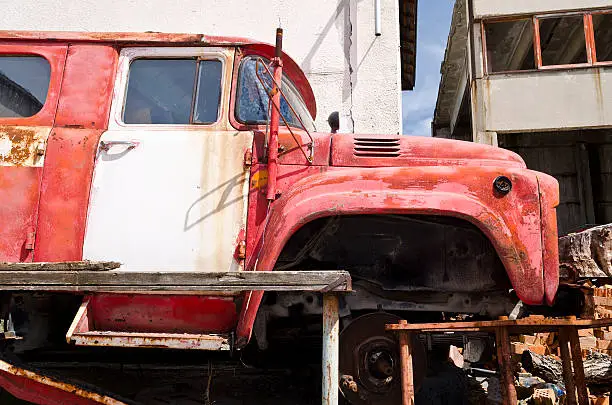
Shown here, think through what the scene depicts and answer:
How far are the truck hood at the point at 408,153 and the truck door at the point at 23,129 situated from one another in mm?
1802

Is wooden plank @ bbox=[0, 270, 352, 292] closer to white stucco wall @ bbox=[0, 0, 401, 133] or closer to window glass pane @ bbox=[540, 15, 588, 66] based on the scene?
white stucco wall @ bbox=[0, 0, 401, 133]

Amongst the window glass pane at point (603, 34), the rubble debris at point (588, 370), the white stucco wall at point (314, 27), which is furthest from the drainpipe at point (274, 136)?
the window glass pane at point (603, 34)

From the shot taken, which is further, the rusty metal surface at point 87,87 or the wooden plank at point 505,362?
the rusty metal surface at point 87,87

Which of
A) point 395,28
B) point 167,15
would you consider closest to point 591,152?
point 395,28

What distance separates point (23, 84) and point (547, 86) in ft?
28.1

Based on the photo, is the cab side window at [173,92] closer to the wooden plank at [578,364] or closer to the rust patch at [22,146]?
the rust patch at [22,146]

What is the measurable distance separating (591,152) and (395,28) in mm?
7559

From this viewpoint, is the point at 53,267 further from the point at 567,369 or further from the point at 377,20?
the point at 377,20

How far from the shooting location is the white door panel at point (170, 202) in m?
2.90

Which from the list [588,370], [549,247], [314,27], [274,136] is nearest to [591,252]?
[588,370]

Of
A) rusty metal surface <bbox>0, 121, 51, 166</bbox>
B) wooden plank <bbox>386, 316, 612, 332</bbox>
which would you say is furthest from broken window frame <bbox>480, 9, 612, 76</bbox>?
rusty metal surface <bbox>0, 121, 51, 166</bbox>

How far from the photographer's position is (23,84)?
328 centimetres

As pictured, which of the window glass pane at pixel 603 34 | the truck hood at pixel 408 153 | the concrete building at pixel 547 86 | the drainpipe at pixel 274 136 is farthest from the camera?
the window glass pane at pixel 603 34

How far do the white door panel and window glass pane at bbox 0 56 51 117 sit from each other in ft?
2.03
